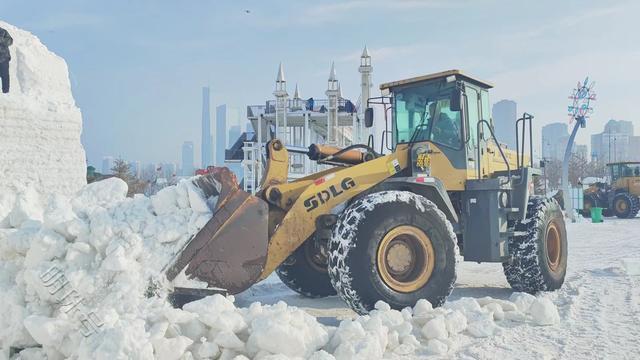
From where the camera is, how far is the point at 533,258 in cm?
696

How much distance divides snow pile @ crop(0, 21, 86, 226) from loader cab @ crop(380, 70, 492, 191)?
5.38 m

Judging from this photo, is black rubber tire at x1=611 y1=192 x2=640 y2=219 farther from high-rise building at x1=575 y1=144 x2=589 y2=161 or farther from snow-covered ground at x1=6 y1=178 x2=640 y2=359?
high-rise building at x1=575 y1=144 x2=589 y2=161

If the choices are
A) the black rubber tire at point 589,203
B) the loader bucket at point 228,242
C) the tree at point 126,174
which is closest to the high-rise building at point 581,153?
the black rubber tire at point 589,203

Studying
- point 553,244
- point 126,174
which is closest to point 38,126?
point 553,244

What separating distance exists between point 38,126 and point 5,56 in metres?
1.17

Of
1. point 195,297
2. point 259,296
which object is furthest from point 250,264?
point 259,296

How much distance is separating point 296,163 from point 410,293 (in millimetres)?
25095

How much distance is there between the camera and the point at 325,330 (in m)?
4.11

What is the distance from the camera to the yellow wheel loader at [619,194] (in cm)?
2661

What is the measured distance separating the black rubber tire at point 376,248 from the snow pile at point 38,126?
530 cm

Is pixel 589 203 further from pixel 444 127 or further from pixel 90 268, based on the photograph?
pixel 90 268

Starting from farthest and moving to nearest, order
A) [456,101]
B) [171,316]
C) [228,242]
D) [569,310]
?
[456,101] → [569,310] → [228,242] → [171,316]

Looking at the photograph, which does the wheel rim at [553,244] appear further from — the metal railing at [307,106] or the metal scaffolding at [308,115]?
the metal railing at [307,106]

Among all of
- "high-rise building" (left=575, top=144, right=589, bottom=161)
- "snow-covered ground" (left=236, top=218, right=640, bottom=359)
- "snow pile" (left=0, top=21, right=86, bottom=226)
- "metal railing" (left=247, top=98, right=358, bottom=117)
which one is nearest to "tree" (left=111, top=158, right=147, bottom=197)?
"metal railing" (left=247, top=98, right=358, bottom=117)
